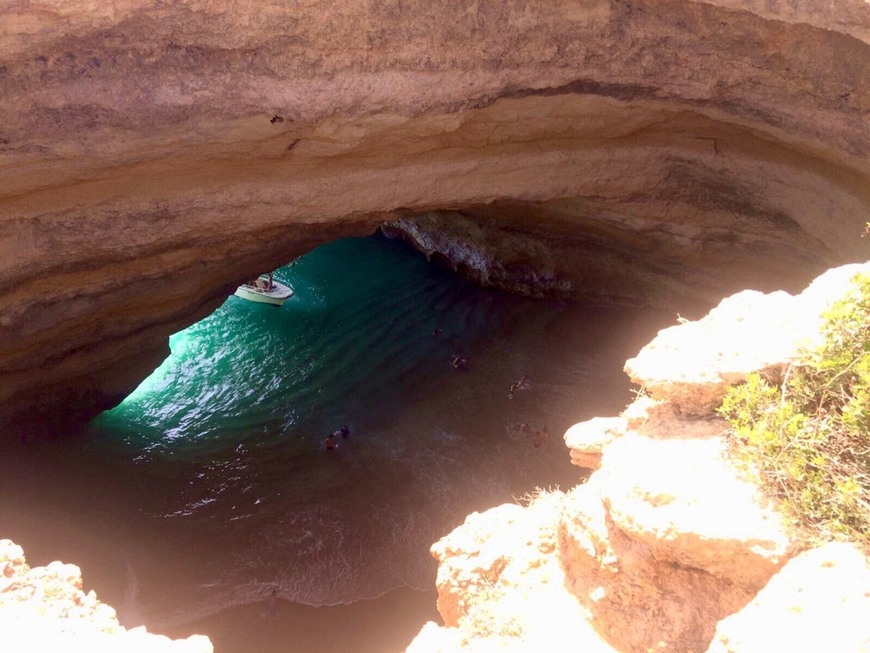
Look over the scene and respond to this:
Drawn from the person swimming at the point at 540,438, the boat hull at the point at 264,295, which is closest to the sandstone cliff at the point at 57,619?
the person swimming at the point at 540,438

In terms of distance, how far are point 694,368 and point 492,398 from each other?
7.85 meters

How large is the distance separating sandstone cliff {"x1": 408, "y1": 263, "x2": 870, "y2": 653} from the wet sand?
15.0 feet

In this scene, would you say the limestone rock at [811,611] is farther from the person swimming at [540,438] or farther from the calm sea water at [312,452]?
the person swimming at [540,438]

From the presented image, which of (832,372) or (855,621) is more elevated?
(832,372)

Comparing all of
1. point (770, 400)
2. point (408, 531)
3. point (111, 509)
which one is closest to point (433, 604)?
point (408, 531)

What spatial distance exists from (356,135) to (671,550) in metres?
5.28

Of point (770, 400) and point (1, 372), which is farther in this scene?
point (1, 372)

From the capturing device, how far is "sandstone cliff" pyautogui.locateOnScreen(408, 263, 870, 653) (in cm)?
238

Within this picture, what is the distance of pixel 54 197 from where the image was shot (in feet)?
21.2

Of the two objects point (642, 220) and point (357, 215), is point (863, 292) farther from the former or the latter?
point (642, 220)

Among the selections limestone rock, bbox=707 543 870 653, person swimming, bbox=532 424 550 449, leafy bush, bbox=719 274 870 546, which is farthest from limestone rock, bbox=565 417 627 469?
person swimming, bbox=532 424 550 449

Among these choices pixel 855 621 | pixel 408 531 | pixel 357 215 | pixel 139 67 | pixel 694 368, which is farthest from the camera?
pixel 408 531

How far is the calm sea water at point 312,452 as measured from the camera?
28.2 feet

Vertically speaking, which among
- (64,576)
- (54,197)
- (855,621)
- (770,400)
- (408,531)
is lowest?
(855,621)
